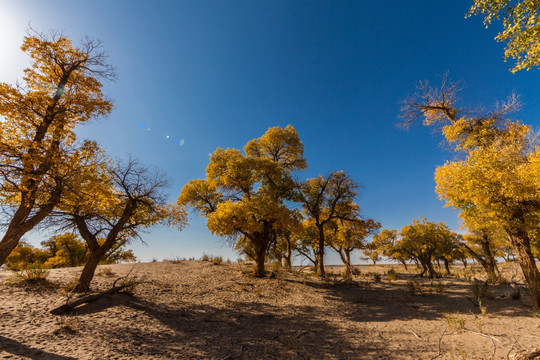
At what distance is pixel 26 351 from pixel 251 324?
548cm

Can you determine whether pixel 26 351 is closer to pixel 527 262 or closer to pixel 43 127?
pixel 43 127

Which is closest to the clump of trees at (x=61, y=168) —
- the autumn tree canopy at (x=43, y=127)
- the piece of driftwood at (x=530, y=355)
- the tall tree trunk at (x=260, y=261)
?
the autumn tree canopy at (x=43, y=127)

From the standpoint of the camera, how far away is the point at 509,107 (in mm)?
10195

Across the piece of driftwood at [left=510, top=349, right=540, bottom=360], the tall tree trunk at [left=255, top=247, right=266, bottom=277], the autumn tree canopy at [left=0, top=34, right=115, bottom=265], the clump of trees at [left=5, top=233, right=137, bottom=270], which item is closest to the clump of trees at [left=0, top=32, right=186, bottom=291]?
the autumn tree canopy at [left=0, top=34, right=115, bottom=265]

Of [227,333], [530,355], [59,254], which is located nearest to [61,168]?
[227,333]

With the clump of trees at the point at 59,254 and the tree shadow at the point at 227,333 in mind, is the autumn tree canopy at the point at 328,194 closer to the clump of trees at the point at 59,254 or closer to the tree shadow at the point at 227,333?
the tree shadow at the point at 227,333

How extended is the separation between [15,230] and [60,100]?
5.49 m

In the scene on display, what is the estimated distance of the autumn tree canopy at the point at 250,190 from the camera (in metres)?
11.9

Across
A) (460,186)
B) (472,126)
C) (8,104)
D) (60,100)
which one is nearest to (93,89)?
(60,100)

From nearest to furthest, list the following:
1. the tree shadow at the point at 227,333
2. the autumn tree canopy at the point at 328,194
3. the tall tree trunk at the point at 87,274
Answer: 1. the tree shadow at the point at 227,333
2. the tall tree trunk at the point at 87,274
3. the autumn tree canopy at the point at 328,194

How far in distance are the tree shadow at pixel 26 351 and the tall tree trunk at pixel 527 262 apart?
51.0 feet

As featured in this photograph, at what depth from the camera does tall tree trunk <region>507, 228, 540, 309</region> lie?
875cm

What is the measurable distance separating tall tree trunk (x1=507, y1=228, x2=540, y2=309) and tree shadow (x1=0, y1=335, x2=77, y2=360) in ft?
51.0

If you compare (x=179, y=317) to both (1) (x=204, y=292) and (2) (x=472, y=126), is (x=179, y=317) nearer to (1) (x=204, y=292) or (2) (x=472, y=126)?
(1) (x=204, y=292)
